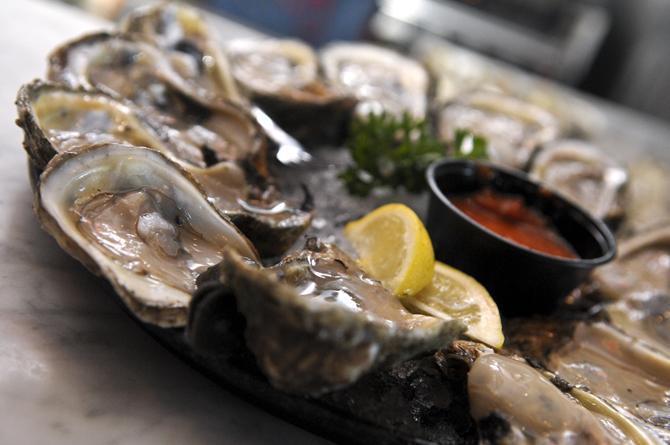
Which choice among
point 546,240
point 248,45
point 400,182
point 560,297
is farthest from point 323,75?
point 560,297

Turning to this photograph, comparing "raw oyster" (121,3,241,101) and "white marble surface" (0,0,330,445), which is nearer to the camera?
"white marble surface" (0,0,330,445)

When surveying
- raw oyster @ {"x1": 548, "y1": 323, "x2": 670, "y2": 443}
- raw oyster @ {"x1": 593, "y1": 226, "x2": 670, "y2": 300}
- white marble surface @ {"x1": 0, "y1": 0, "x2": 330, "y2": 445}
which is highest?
raw oyster @ {"x1": 593, "y1": 226, "x2": 670, "y2": 300}

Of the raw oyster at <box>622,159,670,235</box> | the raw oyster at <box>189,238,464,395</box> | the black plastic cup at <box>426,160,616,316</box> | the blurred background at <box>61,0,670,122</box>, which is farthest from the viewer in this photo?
the blurred background at <box>61,0,670,122</box>

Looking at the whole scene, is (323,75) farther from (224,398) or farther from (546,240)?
(224,398)

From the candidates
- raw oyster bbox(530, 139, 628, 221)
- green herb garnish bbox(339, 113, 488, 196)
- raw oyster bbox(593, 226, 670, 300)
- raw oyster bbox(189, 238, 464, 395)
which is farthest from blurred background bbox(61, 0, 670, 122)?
raw oyster bbox(189, 238, 464, 395)

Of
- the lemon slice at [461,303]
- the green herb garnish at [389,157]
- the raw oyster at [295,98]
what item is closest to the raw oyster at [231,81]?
the raw oyster at [295,98]

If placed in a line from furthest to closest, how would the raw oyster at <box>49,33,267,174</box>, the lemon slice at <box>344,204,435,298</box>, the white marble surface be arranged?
the raw oyster at <box>49,33,267,174</box>, the lemon slice at <box>344,204,435,298</box>, the white marble surface

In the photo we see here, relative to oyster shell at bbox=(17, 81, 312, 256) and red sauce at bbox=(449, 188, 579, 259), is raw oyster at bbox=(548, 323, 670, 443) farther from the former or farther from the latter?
oyster shell at bbox=(17, 81, 312, 256)
